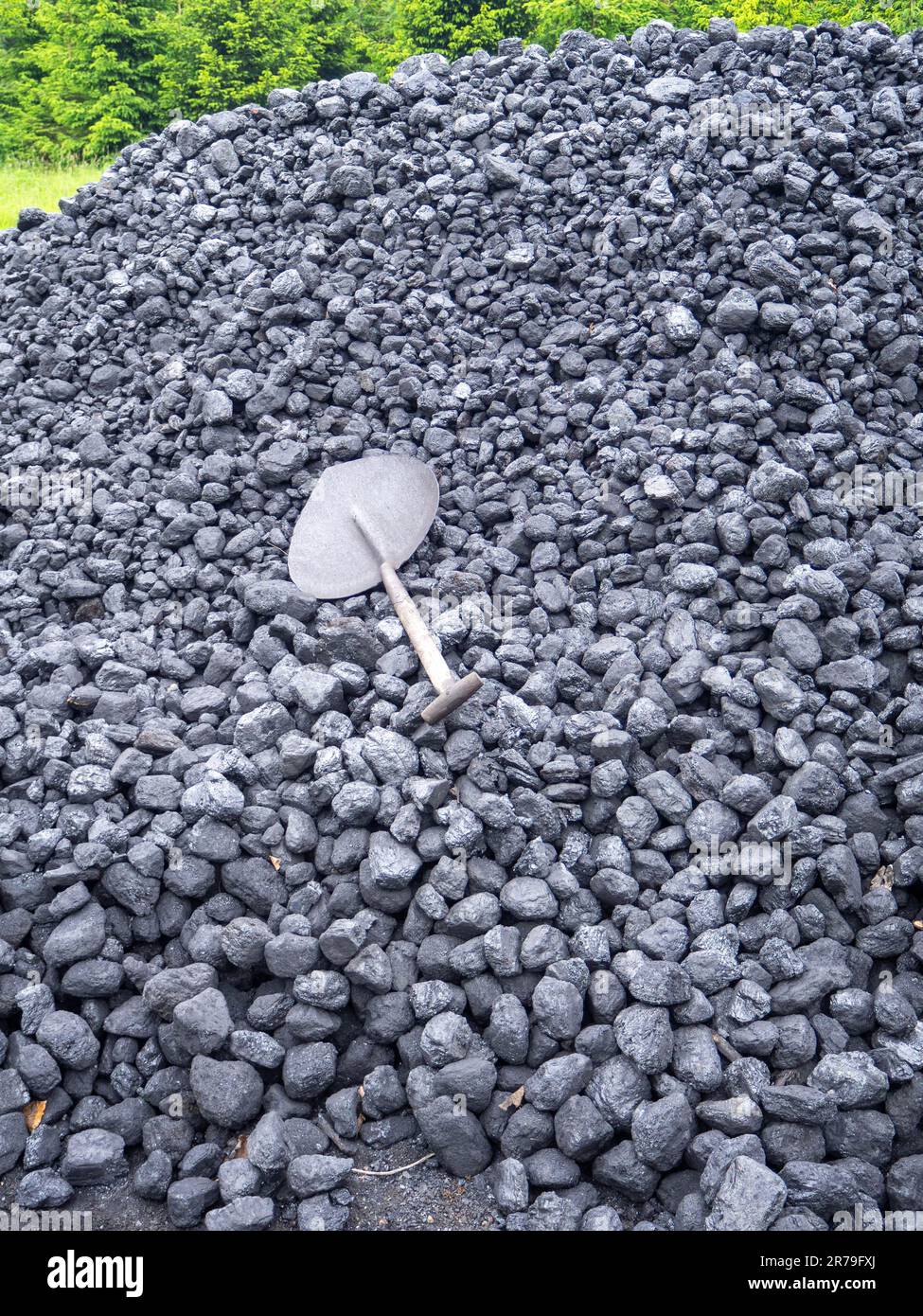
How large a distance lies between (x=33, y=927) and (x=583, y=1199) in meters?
2.50

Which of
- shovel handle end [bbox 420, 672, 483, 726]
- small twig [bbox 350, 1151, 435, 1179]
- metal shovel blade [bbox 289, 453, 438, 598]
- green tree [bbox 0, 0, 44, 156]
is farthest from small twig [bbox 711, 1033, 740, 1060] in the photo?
green tree [bbox 0, 0, 44, 156]

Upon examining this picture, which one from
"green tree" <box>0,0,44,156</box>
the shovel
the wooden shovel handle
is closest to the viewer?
A: the wooden shovel handle

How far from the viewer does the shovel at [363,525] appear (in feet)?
17.5

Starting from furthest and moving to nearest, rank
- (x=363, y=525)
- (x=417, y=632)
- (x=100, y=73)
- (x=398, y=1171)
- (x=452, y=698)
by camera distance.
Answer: (x=100, y=73) < (x=363, y=525) < (x=417, y=632) < (x=452, y=698) < (x=398, y=1171)

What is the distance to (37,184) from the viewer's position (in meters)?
13.5

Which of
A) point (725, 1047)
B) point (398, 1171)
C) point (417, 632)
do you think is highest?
point (417, 632)

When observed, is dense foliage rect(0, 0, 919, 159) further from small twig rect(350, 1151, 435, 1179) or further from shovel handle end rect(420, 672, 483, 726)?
small twig rect(350, 1151, 435, 1179)

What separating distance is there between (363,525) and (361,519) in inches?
2.0

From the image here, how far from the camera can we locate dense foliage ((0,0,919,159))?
1205cm

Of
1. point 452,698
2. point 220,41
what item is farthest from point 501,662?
point 220,41

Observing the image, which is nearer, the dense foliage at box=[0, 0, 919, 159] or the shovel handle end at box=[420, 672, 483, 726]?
the shovel handle end at box=[420, 672, 483, 726]

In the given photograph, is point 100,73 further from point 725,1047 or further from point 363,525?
point 725,1047

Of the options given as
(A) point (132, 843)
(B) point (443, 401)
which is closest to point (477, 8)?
(B) point (443, 401)

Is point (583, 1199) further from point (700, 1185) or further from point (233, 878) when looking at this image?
point (233, 878)
